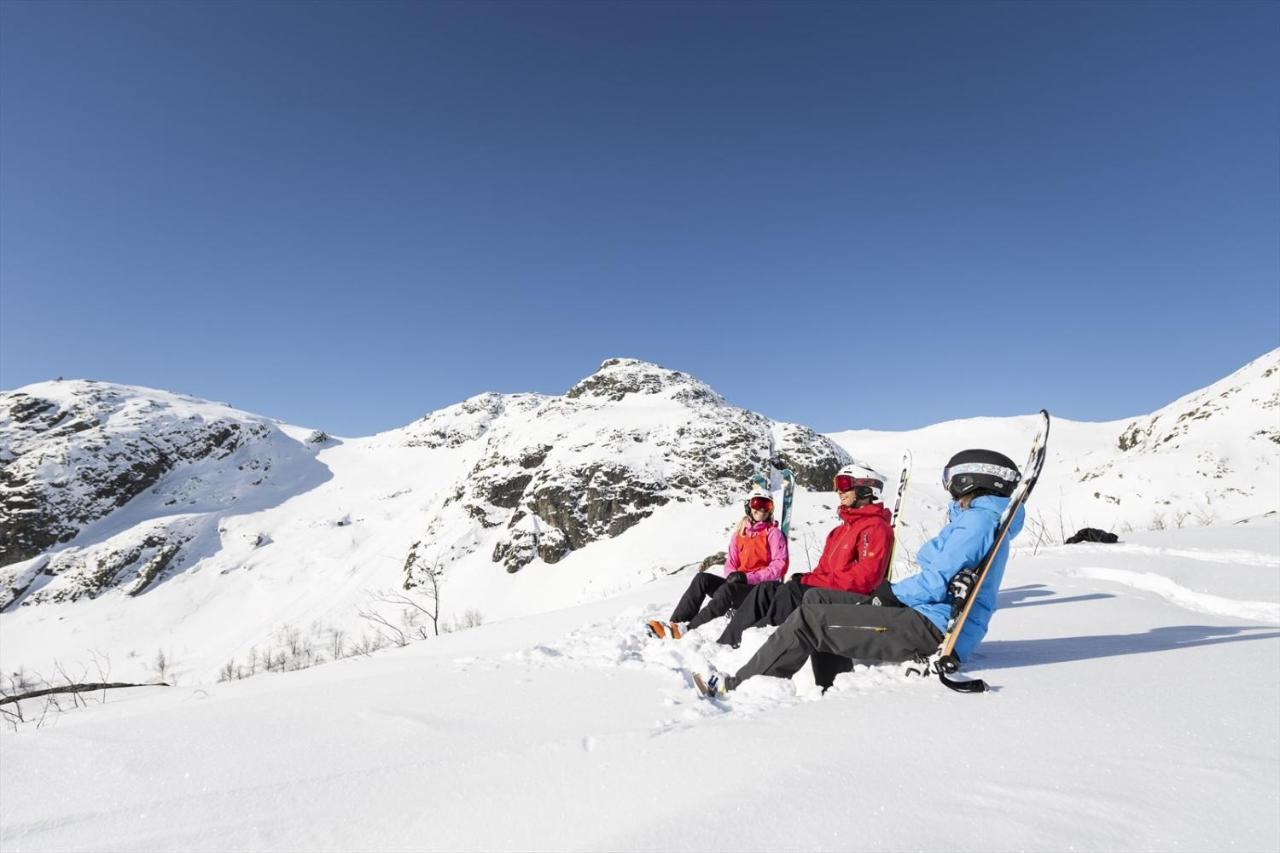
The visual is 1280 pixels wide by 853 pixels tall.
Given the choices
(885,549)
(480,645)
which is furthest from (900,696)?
(480,645)

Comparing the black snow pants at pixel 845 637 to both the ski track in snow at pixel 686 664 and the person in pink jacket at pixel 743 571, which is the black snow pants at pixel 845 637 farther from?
the person in pink jacket at pixel 743 571

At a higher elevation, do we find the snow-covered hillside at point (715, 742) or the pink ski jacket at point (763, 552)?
the pink ski jacket at point (763, 552)

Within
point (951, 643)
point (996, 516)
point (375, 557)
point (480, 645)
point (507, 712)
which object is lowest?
point (375, 557)

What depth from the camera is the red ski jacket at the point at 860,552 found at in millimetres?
4535

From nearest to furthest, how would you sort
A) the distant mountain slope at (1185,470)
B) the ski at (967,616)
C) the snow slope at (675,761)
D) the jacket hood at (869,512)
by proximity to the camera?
the snow slope at (675,761)
the ski at (967,616)
the jacket hood at (869,512)
the distant mountain slope at (1185,470)

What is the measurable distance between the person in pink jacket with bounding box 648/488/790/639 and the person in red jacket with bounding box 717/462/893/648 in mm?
799

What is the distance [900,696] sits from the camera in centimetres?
295

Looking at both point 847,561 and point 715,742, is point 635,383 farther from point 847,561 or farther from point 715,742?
point 715,742

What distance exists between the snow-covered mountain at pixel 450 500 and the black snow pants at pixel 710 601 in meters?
4.40

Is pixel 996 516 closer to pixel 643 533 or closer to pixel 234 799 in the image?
pixel 234 799

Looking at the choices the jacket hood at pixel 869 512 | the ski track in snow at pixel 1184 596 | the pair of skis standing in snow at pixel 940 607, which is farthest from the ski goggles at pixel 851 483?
the ski track in snow at pixel 1184 596

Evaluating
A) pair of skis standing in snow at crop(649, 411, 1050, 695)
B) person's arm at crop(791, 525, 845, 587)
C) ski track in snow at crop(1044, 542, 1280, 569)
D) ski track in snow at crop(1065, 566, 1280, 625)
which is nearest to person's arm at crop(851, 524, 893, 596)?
person's arm at crop(791, 525, 845, 587)

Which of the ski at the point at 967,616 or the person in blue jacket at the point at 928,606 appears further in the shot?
the person in blue jacket at the point at 928,606

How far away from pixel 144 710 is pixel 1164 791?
500 cm
